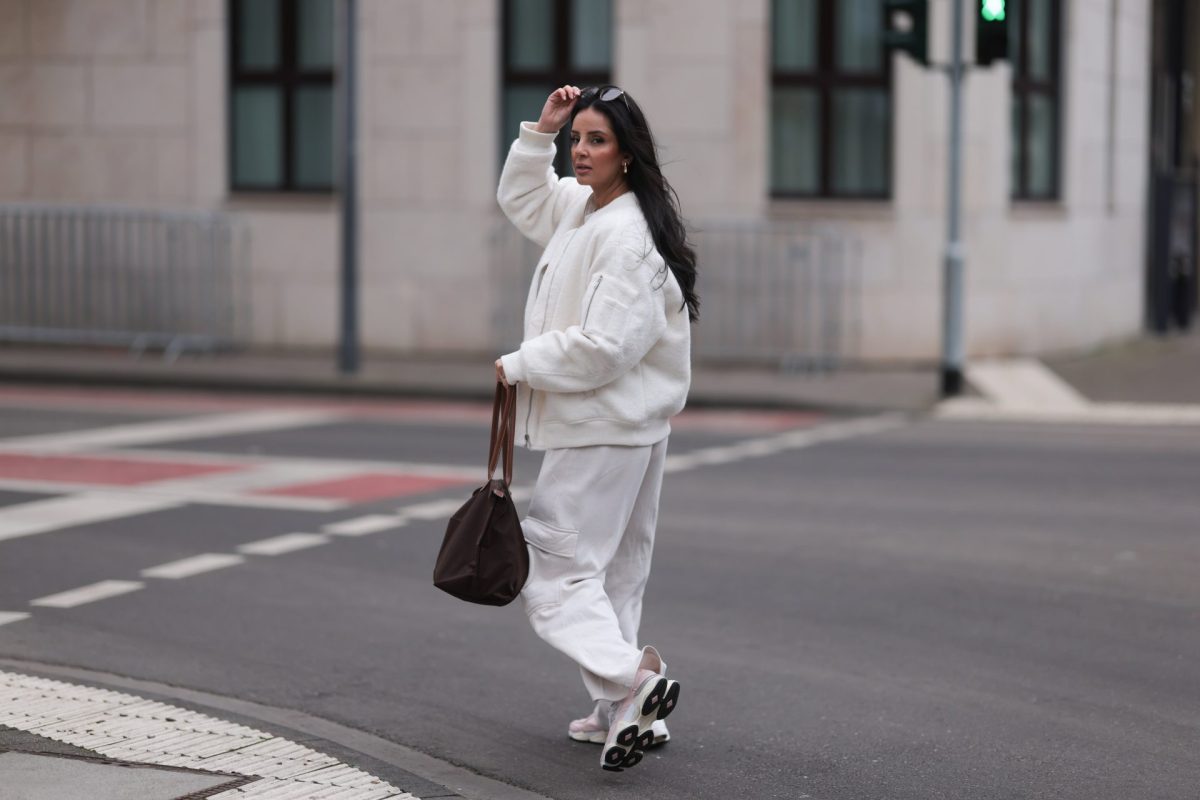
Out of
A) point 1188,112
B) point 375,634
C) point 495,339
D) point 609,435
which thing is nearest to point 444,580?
point 609,435

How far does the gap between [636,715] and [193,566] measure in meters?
3.74

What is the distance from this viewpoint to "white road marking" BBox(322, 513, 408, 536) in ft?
32.0

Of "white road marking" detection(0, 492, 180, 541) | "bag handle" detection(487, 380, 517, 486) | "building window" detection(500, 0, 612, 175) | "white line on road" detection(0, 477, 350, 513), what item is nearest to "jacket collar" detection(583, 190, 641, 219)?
"bag handle" detection(487, 380, 517, 486)

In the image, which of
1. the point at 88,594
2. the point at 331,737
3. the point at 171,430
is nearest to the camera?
the point at 331,737

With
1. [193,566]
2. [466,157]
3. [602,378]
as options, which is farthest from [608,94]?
[466,157]

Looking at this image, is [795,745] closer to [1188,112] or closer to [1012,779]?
[1012,779]

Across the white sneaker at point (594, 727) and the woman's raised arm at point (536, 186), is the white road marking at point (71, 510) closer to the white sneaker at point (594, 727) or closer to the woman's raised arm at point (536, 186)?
the white sneaker at point (594, 727)

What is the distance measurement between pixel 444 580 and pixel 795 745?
1.25 meters

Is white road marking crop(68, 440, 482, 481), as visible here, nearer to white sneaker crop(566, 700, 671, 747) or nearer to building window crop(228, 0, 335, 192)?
white sneaker crop(566, 700, 671, 747)

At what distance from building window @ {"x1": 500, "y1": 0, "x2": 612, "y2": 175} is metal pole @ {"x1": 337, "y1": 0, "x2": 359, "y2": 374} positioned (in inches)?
87.0

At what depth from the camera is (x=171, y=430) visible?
14.3m

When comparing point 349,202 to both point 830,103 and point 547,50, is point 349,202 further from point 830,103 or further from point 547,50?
point 830,103

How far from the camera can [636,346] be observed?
5.48 m

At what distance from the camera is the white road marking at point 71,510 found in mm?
9734
